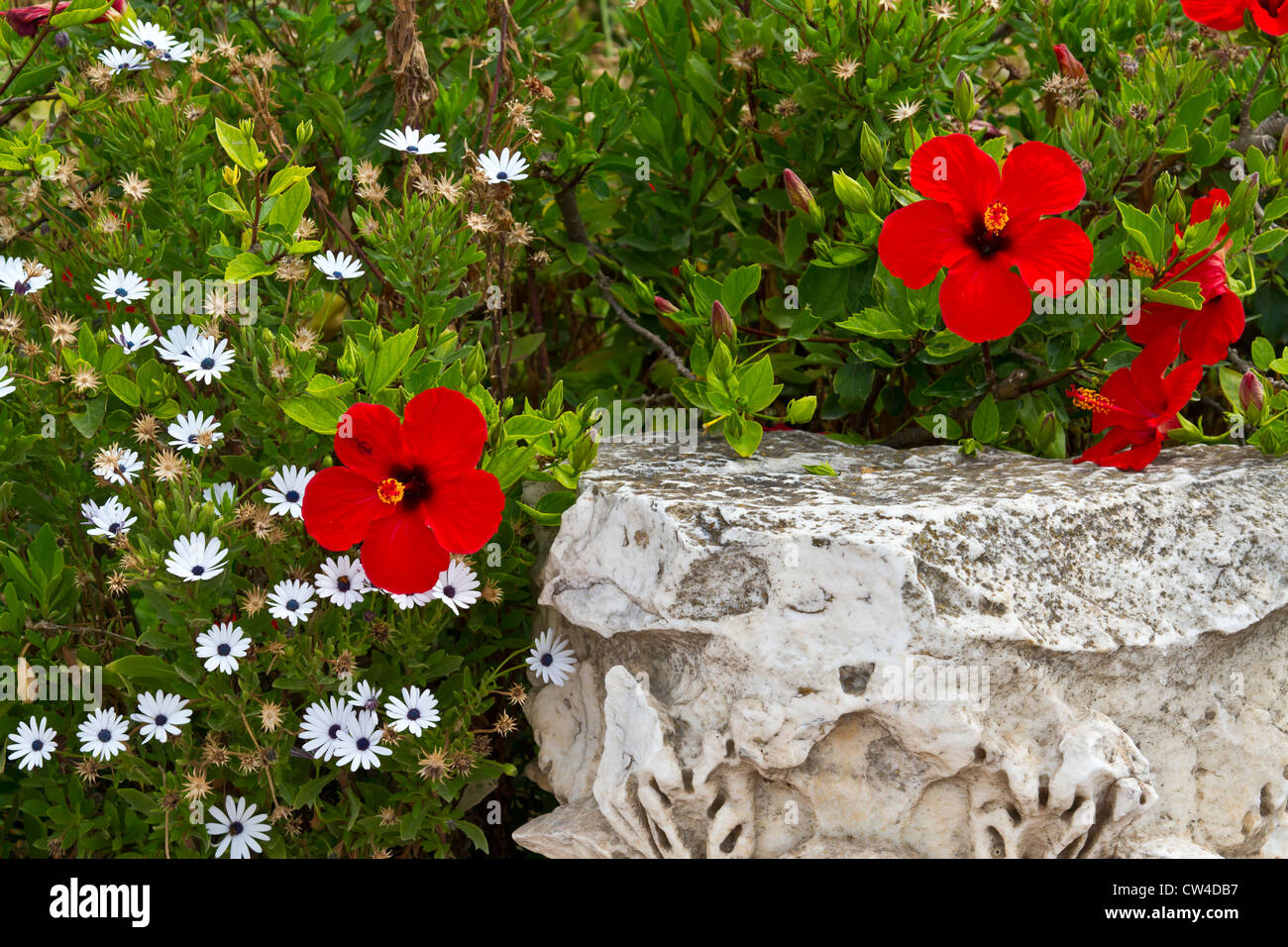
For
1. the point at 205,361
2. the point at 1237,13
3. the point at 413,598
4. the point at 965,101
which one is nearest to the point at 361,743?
the point at 413,598

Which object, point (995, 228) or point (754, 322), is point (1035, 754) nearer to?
point (995, 228)

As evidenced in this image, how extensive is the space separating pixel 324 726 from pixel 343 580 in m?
0.21

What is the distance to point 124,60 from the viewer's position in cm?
183

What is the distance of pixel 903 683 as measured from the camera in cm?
151

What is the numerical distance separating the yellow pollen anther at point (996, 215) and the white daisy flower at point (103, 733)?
1.48 meters

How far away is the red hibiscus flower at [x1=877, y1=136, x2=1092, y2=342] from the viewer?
5.57 ft

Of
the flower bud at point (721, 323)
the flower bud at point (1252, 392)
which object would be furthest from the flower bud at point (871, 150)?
the flower bud at point (1252, 392)

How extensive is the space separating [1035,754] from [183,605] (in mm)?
1210

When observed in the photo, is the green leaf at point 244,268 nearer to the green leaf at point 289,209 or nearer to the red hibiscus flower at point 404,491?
the green leaf at point 289,209

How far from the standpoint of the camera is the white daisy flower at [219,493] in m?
1.64

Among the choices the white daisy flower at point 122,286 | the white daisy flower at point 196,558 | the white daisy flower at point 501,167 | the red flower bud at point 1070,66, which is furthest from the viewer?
the red flower bud at point 1070,66

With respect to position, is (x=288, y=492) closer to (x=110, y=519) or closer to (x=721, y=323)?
(x=110, y=519)

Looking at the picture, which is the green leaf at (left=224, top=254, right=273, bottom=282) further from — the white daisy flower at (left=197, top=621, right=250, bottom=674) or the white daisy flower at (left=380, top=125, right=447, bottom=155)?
the white daisy flower at (left=197, top=621, right=250, bottom=674)

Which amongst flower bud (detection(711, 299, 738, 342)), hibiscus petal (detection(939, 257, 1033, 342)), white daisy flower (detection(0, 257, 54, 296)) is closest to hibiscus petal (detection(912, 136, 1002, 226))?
hibiscus petal (detection(939, 257, 1033, 342))
